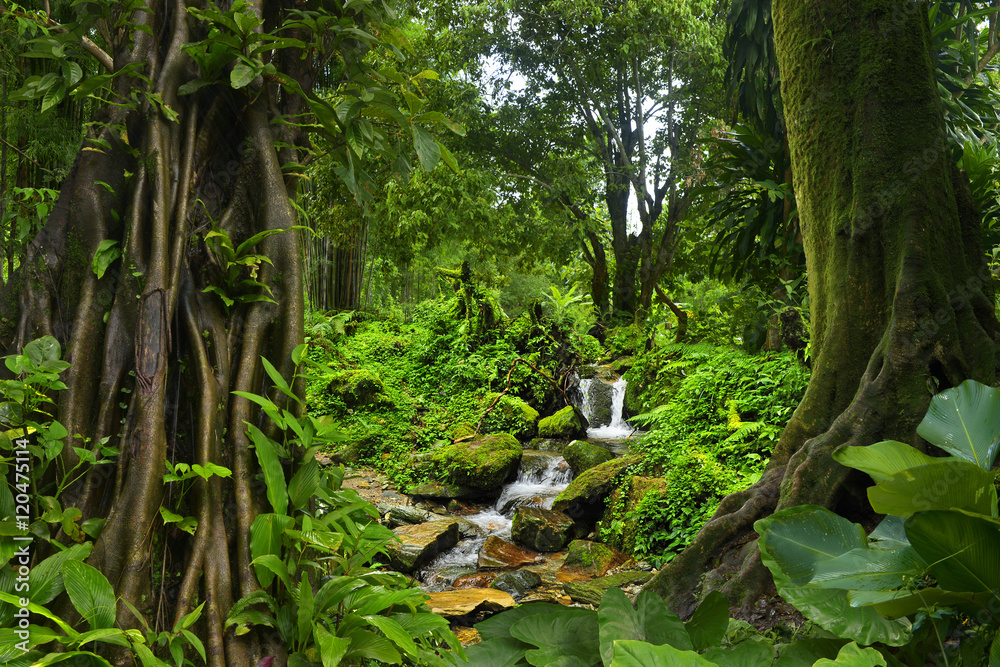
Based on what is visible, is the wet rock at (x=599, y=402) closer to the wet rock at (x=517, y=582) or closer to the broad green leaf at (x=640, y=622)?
the wet rock at (x=517, y=582)

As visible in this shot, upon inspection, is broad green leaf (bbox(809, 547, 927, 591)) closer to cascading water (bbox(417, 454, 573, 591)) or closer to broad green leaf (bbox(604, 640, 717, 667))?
broad green leaf (bbox(604, 640, 717, 667))

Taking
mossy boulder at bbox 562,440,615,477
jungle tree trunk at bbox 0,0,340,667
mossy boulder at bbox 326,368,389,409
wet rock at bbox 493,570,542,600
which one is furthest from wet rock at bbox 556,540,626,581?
mossy boulder at bbox 326,368,389,409

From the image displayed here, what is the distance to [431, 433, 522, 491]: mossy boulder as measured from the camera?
23.1ft

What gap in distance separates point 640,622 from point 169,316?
174 cm

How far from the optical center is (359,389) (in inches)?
381

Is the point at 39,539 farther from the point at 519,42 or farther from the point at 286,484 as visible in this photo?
the point at 519,42

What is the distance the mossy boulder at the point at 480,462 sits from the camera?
23.1 ft

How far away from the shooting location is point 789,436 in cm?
286

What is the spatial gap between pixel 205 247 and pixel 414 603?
139 cm

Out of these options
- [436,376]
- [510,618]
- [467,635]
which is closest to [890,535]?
[510,618]

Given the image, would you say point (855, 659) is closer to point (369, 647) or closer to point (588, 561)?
point (369, 647)

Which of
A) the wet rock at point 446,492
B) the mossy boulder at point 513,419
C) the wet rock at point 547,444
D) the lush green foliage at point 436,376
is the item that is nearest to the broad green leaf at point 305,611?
the wet rock at point 446,492

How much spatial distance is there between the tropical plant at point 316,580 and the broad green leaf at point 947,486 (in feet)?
4.35

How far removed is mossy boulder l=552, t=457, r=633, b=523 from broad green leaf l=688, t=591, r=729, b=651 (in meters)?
3.97
